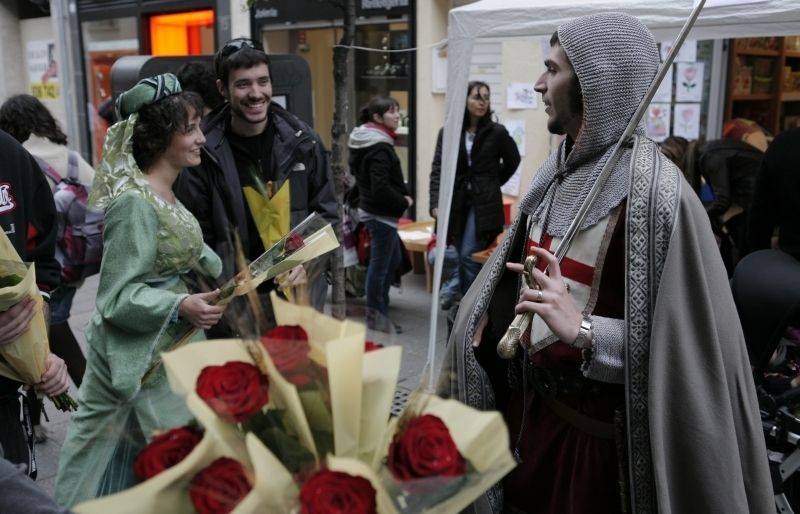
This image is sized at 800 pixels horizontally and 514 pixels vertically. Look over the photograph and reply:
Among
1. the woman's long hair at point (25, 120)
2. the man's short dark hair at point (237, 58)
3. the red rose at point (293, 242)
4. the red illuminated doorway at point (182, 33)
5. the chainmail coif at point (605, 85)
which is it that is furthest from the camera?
the red illuminated doorway at point (182, 33)

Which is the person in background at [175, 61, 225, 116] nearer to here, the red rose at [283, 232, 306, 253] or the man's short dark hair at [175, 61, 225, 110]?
the man's short dark hair at [175, 61, 225, 110]

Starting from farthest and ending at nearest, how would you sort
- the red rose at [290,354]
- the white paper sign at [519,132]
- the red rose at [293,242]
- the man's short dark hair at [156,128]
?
the white paper sign at [519,132]
the man's short dark hair at [156,128]
the red rose at [293,242]
the red rose at [290,354]

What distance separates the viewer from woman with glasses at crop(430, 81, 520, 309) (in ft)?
22.2

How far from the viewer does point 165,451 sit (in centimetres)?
112

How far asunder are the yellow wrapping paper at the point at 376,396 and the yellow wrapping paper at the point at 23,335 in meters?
1.40

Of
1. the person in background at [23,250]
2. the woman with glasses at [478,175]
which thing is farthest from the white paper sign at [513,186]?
the person in background at [23,250]

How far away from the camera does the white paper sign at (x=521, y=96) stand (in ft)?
29.0

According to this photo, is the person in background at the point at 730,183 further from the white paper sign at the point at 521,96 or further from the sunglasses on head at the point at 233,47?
the sunglasses on head at the point at 233,47

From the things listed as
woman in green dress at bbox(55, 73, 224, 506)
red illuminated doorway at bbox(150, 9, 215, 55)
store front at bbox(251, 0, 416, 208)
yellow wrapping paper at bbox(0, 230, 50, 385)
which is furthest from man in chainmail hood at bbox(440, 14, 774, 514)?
red illuminated doorway at bbox(150, 9, 215, 55)

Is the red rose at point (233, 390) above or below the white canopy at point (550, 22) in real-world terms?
below

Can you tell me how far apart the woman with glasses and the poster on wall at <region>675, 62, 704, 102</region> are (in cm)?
273

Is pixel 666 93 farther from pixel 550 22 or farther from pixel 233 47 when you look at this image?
pixel 233 47

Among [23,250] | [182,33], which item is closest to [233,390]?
[23,250]

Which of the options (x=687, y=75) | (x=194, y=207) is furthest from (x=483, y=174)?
(x=194, y=207)
